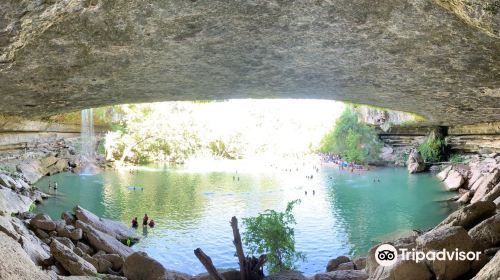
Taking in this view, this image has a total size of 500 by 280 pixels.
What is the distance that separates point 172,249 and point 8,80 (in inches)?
265

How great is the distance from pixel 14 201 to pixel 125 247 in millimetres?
5436

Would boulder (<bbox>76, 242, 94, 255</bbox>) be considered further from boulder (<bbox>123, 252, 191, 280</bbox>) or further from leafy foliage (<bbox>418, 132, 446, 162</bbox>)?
leafy foliage (<bbox>418, 132, 446, 162</bbox>)

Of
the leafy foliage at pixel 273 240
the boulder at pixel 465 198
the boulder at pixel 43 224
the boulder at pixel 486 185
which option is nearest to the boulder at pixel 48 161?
the boulder at pixel 43 224

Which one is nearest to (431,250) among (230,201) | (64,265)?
(64,265)

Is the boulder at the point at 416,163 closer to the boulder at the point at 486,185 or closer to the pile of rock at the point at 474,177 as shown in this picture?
the pile of rock at the point at 474,177

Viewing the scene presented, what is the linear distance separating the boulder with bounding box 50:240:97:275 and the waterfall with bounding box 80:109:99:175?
19680mm

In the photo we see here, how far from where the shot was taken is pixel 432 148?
2656 centimetres

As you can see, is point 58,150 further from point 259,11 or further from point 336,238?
point 259,11

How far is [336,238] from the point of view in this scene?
13.5 m

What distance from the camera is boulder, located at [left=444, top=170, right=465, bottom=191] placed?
2038cm

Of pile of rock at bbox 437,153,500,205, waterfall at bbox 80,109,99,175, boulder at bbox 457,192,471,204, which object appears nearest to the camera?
pile of rock at bbox 437,153,500,205

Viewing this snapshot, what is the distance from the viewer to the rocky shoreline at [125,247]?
516 cm

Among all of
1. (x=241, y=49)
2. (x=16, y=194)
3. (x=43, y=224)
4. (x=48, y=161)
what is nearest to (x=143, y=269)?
(x=43, y=224)

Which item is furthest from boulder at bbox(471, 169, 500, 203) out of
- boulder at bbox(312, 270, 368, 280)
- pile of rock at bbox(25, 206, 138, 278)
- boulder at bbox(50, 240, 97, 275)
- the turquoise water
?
boulder at bbox(50, 240, 97, 275)
